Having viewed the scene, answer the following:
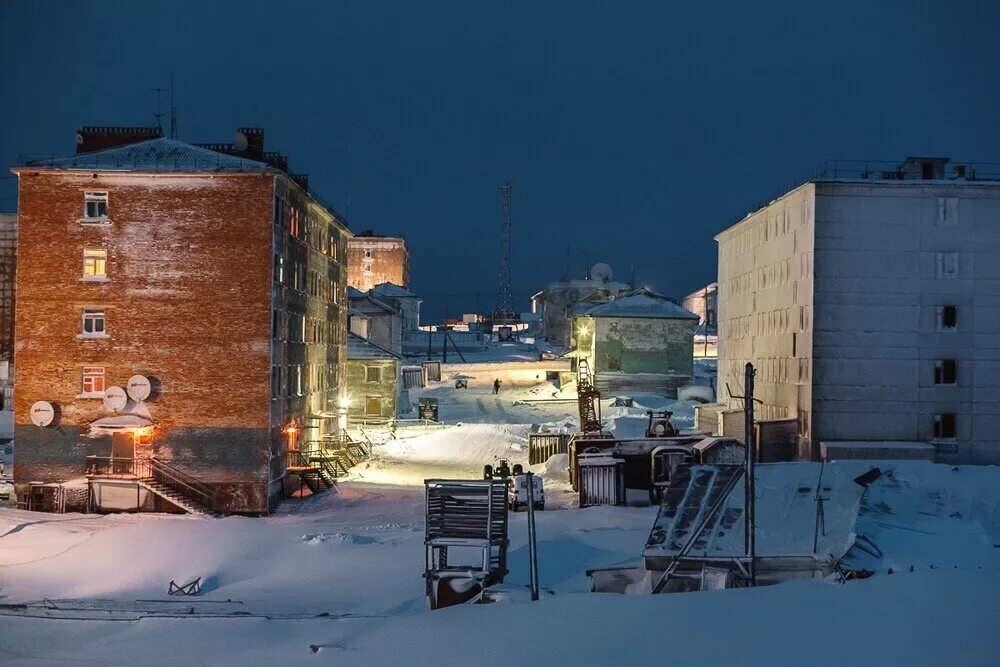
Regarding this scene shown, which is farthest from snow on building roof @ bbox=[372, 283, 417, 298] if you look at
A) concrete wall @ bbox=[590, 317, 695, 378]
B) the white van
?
the white van

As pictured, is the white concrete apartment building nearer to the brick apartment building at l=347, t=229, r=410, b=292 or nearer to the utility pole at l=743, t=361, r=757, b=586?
the utility pole at l=743, t=361, r=757, b=586

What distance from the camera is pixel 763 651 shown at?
672 inches

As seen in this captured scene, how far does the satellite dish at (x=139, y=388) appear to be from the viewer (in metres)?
41.4

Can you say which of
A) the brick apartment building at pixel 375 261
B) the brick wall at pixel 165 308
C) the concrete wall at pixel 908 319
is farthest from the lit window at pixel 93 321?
the brick apartment building at pixel 375 261

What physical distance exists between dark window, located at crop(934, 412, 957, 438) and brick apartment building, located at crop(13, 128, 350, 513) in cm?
2811

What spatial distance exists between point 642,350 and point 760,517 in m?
52.0

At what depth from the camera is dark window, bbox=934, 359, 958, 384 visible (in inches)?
1655

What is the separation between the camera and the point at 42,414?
4166 centimetres

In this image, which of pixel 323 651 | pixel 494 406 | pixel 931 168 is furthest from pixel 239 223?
pixel 494 406

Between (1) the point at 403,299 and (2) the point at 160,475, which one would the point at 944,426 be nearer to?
(2) the point at 160,475

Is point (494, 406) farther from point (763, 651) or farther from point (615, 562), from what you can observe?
point (763, 651)

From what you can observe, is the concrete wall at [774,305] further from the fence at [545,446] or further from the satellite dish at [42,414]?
the satellite dish at [42,414]

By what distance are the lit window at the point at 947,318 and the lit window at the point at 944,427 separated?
3625mm

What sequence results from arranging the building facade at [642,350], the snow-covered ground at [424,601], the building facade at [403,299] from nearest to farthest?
the snow-covered ground at [424,601] < the building facade at [642,350] < the building facade at [403,299]
